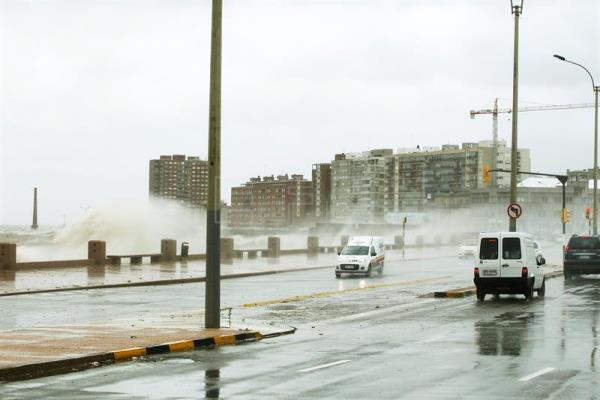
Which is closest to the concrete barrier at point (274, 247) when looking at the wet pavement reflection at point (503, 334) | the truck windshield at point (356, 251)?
the truck windshield at point (356, 251)

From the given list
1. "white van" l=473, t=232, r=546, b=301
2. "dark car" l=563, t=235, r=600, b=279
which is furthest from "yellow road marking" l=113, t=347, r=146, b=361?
"dark car" l=563, t=235, r=600, b=279

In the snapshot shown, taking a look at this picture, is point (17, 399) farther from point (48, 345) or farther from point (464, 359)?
point (464, 359)

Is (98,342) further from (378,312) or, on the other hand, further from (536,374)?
(378,312)

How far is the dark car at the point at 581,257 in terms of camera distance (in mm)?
44062

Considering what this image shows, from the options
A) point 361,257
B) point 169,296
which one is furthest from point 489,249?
point 361,257

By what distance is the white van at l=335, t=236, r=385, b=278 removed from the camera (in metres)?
45.8

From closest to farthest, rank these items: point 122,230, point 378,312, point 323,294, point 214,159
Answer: point 214,159, point 378,312, point 323,294, point 122,230

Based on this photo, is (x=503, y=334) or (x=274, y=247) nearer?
(x=503, y=334)

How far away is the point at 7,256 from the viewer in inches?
1705

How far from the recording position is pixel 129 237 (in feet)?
298

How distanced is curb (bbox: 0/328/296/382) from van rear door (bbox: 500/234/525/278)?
42.2ft

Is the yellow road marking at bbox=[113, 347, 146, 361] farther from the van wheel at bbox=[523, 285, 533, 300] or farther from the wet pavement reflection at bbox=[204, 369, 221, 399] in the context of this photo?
the van wheel at bbox=[523, 285, 533, 300]

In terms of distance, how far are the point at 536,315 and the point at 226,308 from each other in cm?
798

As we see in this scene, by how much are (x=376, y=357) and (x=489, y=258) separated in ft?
50.6
